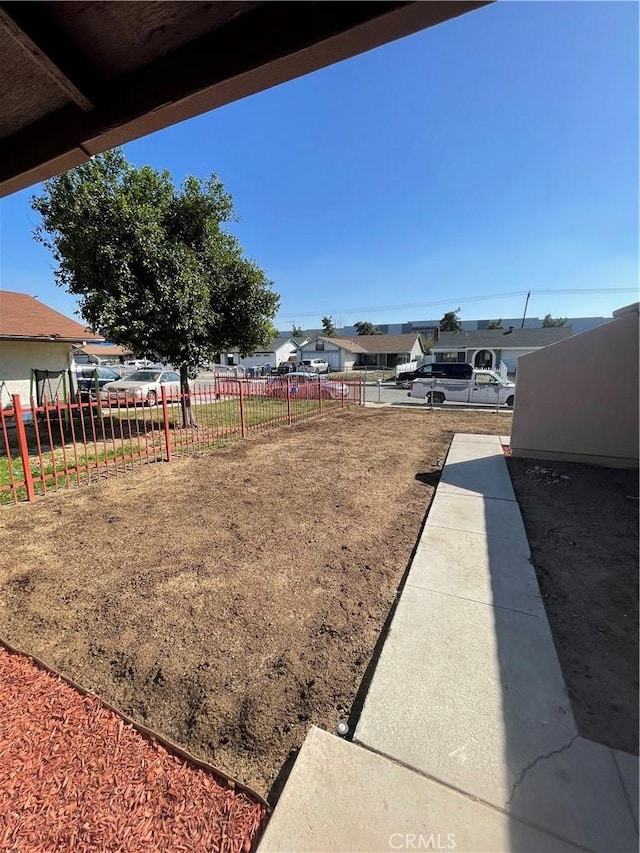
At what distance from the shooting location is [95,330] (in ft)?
28.6

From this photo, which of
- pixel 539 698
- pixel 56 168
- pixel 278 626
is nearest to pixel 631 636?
pixel 539 698

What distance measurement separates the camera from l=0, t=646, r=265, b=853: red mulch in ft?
4.80

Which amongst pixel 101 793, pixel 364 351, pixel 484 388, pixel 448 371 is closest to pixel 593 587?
pixel 101 793

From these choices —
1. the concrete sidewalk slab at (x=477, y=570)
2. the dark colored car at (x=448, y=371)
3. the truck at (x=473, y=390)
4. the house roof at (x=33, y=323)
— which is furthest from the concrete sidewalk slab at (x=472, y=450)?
the dark colored car at (x=448, y=371)

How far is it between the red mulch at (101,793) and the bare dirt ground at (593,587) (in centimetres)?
191

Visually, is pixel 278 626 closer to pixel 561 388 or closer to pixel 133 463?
pixel 133 463

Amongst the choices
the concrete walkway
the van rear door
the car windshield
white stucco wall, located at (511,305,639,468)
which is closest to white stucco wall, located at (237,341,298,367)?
the car windshield

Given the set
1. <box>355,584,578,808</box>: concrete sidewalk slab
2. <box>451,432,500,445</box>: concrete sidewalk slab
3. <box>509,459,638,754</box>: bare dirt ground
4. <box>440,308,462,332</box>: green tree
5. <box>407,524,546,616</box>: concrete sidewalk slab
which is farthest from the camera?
<box>440,308,462,332</box>: green tree

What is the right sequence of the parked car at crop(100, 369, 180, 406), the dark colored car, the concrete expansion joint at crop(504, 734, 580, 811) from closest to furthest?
the concrete expansion joint at crop(504, 734, 580, 811) < the parked car at crop(100, 369, 180, 406) < the dark colored car

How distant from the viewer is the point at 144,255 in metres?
8.05

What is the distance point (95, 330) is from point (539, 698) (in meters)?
10.3

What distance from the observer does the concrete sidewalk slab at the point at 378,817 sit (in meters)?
1.40

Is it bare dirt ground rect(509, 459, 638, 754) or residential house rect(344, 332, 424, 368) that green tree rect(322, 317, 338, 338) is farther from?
bare dirt ground rect(509, 459, 638, 754)

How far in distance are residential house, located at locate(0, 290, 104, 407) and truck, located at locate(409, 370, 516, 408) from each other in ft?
45.7
